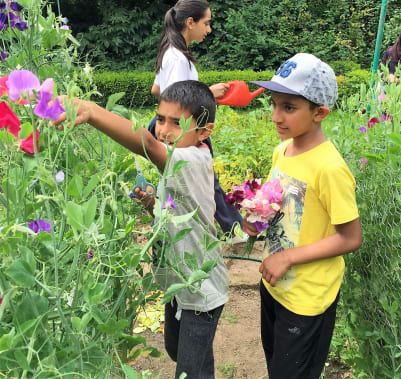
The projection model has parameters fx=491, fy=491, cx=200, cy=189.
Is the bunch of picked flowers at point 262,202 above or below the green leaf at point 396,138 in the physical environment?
below

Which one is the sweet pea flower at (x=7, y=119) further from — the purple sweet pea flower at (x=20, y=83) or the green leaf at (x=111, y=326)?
the green leaf at (x=111, y=326)

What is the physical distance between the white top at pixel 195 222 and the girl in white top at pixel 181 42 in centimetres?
119

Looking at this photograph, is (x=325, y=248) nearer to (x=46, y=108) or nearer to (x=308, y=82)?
(x=308, y=82)

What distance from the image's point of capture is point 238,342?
2.44 metres

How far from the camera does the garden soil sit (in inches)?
86.9

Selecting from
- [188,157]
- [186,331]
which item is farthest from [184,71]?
[186,331]

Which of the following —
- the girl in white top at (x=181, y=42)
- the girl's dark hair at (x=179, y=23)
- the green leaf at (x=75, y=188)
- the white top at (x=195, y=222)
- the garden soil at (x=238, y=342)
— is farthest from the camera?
the girl's dark hair at (x=179, y=23)

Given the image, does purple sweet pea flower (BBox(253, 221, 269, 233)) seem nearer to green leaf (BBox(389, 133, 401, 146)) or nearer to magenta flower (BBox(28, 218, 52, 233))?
green leaf (BBox(389, 133, 401, 146))

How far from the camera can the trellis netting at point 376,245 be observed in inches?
58.7

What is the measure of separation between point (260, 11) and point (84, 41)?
4.26m

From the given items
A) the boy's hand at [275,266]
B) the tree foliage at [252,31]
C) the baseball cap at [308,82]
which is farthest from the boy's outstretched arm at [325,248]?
the tree foliage at [252,31]

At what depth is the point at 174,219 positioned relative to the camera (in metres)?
0.74

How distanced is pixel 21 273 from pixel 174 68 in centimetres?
203

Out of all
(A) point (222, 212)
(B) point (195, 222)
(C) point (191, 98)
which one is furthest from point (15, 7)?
(A) point (222, 212)
